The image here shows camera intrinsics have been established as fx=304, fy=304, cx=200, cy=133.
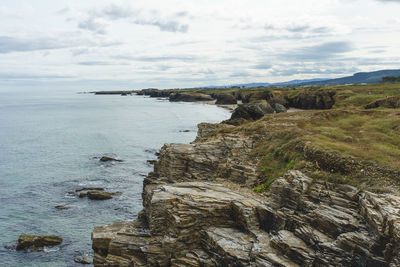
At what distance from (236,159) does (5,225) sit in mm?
28179

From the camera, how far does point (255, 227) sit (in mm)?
19922

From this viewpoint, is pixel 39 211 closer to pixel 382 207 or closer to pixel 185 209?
pixel 185 209

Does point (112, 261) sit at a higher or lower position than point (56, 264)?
higher

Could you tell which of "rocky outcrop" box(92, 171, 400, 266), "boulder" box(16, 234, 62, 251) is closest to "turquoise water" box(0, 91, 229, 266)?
"boulder" box(16, 234, 62, 251)

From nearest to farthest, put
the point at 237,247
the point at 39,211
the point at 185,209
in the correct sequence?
1. the point at 237,247
2. the point at 185,209
3. the point at 39,211

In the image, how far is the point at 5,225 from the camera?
3566 cm

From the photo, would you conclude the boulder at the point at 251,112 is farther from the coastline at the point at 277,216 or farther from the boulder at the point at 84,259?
the boulder at the point at 84,259

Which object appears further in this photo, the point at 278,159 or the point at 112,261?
the point at 278,159

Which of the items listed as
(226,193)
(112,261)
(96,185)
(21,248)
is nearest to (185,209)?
(226,193)

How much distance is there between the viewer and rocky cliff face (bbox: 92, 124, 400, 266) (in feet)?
50.2

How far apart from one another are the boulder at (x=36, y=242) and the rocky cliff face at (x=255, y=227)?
33.5 ft

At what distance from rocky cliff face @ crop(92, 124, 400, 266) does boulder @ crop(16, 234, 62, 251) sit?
33.5ft

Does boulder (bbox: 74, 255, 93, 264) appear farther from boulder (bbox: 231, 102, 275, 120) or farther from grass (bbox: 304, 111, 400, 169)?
boulder (bbox: 231, 102, 275, 120)

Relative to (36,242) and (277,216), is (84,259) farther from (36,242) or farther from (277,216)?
(277,216)
